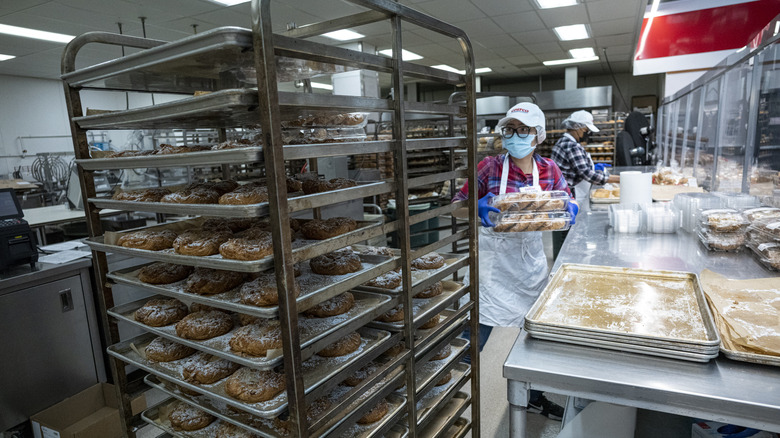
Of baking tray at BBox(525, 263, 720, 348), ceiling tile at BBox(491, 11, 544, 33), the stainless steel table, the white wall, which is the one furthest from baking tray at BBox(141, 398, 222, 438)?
the white wall

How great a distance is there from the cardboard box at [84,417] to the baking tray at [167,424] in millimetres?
803

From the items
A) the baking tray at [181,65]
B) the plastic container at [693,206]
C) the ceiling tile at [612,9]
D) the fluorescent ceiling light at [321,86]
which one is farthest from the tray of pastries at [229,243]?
the fluorescent ceiling light at [321,86]

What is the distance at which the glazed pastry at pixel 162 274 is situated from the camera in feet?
4.72

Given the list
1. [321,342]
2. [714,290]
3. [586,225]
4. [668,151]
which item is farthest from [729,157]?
[668,151]

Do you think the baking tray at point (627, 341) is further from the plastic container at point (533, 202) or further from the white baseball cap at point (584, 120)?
the white baseball cap at point (584, 120)

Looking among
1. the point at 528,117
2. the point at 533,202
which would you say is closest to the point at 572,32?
the point at 528,117

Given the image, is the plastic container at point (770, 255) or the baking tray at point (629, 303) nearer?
the baking tray at point (629, 303)

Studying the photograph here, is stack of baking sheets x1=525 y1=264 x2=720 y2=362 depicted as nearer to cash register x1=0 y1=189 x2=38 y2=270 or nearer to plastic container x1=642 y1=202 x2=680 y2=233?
plastic container x1=642 y1=202 x2=680 y2=233

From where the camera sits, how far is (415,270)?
1.65 metres

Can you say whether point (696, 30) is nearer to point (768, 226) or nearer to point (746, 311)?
point (768, 226)

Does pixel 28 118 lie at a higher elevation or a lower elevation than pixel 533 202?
higher

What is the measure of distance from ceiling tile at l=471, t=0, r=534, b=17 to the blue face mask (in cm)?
405

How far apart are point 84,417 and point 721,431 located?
2.99 metres

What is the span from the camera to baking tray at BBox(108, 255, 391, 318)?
3.39 feet
